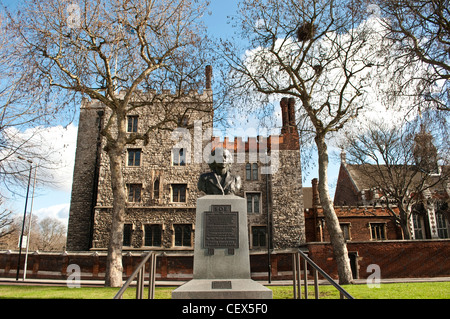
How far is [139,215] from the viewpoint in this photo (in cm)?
2795

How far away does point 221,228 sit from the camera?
7.52 m

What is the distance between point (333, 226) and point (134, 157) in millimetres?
19644

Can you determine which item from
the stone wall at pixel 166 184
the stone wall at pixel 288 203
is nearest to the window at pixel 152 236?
the stone wall at pixel 166 184

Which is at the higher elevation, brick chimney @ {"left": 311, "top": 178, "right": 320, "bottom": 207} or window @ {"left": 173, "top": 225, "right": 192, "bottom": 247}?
brick chimney @ {"left": 311, "top": 178, "right": 320, "bottom": 207}

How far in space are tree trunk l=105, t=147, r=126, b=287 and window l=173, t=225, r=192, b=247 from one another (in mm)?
12701

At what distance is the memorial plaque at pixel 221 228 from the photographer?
741 centimetres

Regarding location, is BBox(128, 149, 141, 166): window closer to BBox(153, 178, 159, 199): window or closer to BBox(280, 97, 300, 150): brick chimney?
BBox(153, 178, 159, 199): window

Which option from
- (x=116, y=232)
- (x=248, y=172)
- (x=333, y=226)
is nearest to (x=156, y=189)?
(x=248, y=172)

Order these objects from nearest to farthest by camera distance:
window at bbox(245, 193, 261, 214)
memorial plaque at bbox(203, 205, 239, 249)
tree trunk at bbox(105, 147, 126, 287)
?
memorial plaque at bbox(203, 205, 239, 249) < tree trunk at bbox(105, 147, 126, 287) < window at bbox(245, 193, 261, 214)

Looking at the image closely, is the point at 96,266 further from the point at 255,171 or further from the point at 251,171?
the point at 255,171

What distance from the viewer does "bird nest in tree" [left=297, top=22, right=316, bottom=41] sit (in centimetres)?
1655

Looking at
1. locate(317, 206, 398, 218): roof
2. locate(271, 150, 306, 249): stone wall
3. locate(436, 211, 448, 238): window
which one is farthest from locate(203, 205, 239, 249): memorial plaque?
locate(436, 211, 448, 238): window

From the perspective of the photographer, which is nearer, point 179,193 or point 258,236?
point 179,193
